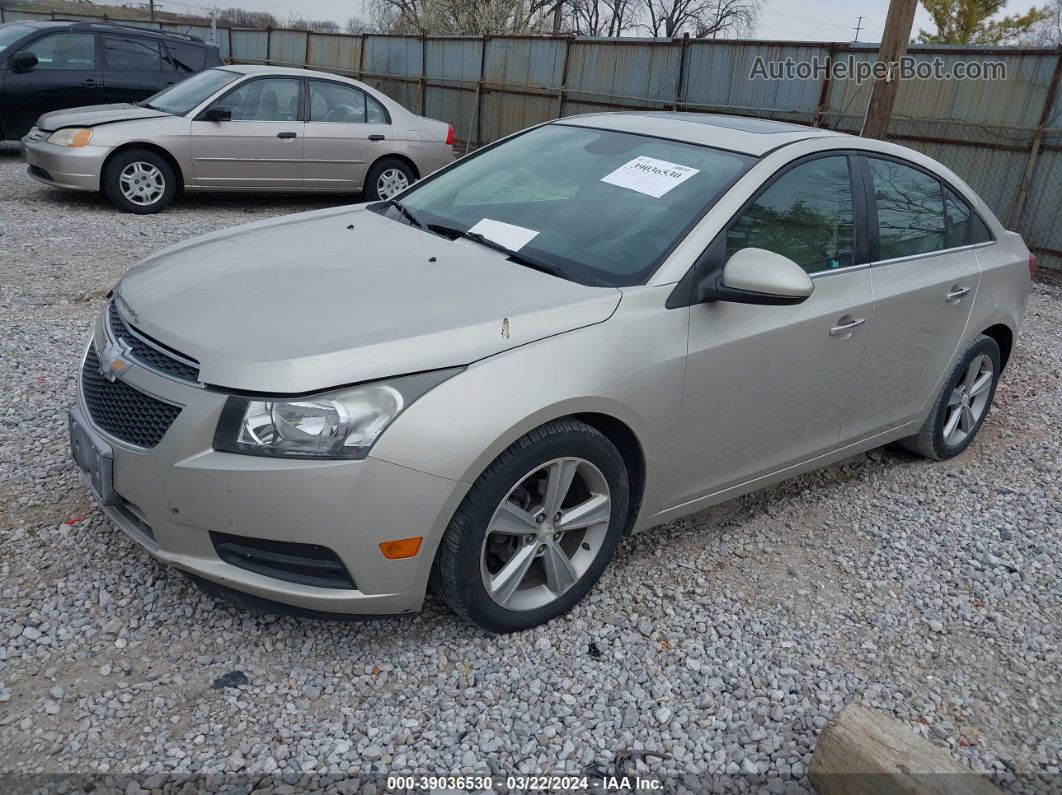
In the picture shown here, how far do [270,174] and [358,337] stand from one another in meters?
7.56

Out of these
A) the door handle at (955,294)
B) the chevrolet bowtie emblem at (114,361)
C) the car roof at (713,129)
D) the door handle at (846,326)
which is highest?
the car roof at (713,129)

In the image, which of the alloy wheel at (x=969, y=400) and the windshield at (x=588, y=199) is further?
the alloy wheel at (x=969, y=400)

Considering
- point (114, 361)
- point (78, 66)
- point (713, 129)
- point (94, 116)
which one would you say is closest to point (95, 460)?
point (114, 361)

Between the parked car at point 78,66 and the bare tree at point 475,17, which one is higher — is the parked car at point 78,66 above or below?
below

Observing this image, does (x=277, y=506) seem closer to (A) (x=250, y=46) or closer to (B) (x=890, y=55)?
(B) (x=890, y=55)

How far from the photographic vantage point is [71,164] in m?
8.52

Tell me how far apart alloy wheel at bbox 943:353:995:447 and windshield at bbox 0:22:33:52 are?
1153cm

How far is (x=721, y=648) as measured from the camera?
119 inches

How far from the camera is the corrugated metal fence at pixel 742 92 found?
9047 millimetres

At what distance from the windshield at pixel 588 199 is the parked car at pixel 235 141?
5.44m

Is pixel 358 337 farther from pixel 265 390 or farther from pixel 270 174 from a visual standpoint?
pixel 270 174

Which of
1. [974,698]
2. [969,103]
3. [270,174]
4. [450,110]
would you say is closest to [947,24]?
[450,110]

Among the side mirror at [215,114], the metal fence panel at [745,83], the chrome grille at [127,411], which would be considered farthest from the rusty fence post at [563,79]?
the chrome grille at [127,411]

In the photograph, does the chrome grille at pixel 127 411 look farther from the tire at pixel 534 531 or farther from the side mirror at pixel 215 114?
the side mirror at pixel 215 114
